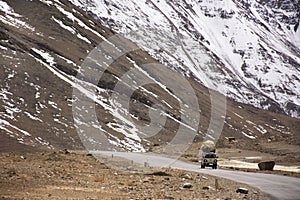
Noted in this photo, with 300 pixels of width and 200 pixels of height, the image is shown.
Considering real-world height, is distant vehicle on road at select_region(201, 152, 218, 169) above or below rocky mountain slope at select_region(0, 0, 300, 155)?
above

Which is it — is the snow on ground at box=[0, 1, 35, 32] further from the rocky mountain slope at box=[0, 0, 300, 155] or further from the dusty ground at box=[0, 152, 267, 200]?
the dusty ground at box=[0, 152, 267, 200]

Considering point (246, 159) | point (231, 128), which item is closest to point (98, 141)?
point (246, 159)

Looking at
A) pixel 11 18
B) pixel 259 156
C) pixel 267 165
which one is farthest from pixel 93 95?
pixel 267 165

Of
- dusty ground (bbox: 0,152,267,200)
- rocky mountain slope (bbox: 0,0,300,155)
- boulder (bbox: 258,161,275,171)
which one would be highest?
boulder (bbox: 258,161,275,171)

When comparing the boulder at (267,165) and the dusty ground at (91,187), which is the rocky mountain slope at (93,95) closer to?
the boulder at (267,165)

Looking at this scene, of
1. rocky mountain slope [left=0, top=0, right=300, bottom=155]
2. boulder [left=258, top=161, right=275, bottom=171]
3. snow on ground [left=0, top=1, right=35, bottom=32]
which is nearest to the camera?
boulder [left=258, top=161, right=275, bottom=171]

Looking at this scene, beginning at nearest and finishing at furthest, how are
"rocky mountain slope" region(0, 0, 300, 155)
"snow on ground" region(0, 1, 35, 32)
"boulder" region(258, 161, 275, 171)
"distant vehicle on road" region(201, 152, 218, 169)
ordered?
"boulder" region(258, 161, 275, 171) < "distant vehicle on road" region(201, 152, 218, 169) < "rocky mountain slope" region(0, 0, 300, 155) < "snow on ground" region(0, 1, 35, 32)

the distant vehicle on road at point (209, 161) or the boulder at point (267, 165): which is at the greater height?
the boulder at point (267, 165)

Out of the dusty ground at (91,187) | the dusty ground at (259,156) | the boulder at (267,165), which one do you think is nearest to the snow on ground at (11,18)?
the dusty ground at (259,156)

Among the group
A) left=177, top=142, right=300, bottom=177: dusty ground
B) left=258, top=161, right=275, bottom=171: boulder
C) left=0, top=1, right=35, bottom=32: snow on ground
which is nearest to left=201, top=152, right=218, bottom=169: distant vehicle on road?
left=258, top=161, right=275, bottom=171: boulder

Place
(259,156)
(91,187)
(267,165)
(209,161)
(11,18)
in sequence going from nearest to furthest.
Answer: (91,187), (267,165), (209,161), (259,156), (11,18)

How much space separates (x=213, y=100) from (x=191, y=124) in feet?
166

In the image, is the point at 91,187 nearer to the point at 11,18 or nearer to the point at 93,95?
the point at 93,95

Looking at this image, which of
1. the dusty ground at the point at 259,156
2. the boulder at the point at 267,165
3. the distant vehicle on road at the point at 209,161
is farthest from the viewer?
the dusty ground at the point at 259,156
